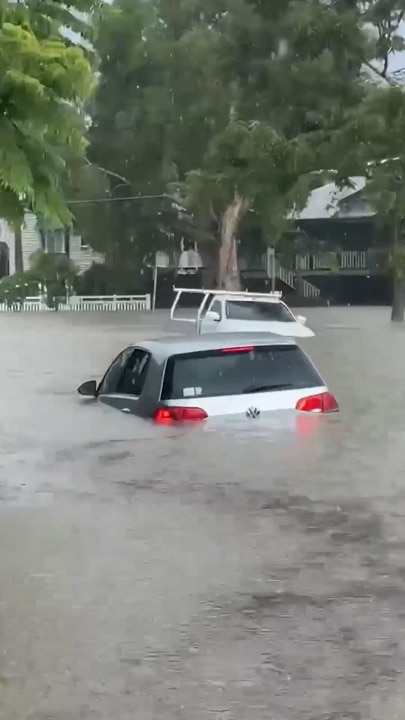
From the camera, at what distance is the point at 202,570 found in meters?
Result: 7.90

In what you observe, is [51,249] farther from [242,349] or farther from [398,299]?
[242,349]

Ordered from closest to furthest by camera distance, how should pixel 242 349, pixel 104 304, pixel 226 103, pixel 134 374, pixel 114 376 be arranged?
pixel 242 349 → pixel 134 374 → pixel 114 376 → pixel 226 103 → pixel 104 304

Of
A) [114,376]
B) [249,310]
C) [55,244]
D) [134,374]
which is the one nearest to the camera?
[134,374]

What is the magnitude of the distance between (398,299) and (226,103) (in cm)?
1091

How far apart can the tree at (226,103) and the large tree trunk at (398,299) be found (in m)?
4.38

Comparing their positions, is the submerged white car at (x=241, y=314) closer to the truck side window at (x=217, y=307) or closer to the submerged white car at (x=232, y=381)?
the truck side window at (x=217, y=307)

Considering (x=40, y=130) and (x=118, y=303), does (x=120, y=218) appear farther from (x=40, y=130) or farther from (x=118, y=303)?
(x=40, y=130)

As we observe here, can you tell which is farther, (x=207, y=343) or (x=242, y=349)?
(x=207, y=343)

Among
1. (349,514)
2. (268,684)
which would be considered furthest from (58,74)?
(268,684)

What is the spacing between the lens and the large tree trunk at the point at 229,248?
54.5 meters

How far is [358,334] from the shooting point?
3853cm

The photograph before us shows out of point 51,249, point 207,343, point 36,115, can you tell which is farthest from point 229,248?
point 36,115

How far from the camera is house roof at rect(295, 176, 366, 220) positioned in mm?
61594

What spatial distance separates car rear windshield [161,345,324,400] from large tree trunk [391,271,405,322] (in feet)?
115
